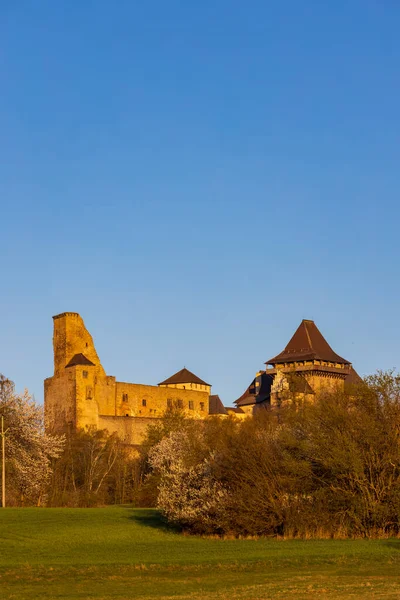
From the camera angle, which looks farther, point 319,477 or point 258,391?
point 258,391

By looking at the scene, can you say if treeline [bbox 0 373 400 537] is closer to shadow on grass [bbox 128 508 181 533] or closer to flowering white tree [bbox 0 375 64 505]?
shadow on grass [bbox 128 508 181 533]

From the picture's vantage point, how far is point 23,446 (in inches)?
1933

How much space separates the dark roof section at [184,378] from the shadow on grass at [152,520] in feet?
200

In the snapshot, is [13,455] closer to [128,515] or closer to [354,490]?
[128,515]

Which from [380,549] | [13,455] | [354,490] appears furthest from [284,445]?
[13,455]

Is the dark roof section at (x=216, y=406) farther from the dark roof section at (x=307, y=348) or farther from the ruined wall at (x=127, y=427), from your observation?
the ruined wall at (x=127, y=427)

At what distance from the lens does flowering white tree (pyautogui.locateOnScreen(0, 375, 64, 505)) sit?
4847 cm

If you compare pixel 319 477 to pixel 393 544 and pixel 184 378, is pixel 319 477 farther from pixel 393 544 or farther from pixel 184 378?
pixel 184 378

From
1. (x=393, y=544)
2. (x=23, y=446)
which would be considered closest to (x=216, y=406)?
(x=23, y=446)

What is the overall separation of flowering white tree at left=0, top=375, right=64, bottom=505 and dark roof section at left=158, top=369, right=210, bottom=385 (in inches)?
2017

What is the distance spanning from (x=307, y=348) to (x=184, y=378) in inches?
749

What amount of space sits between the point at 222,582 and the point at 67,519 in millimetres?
18292

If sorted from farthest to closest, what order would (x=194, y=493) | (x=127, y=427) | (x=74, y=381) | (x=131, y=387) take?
(x=131, y=387) < (x=127, y=427) < (x=74, y=381) < (x=194, y=493)

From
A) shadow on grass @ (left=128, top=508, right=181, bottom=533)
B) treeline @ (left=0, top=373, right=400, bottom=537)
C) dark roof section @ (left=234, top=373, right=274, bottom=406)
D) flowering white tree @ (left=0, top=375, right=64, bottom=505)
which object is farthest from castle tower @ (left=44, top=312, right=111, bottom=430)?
treeline @ (left=0, top=373, right=400, bottom=537)
